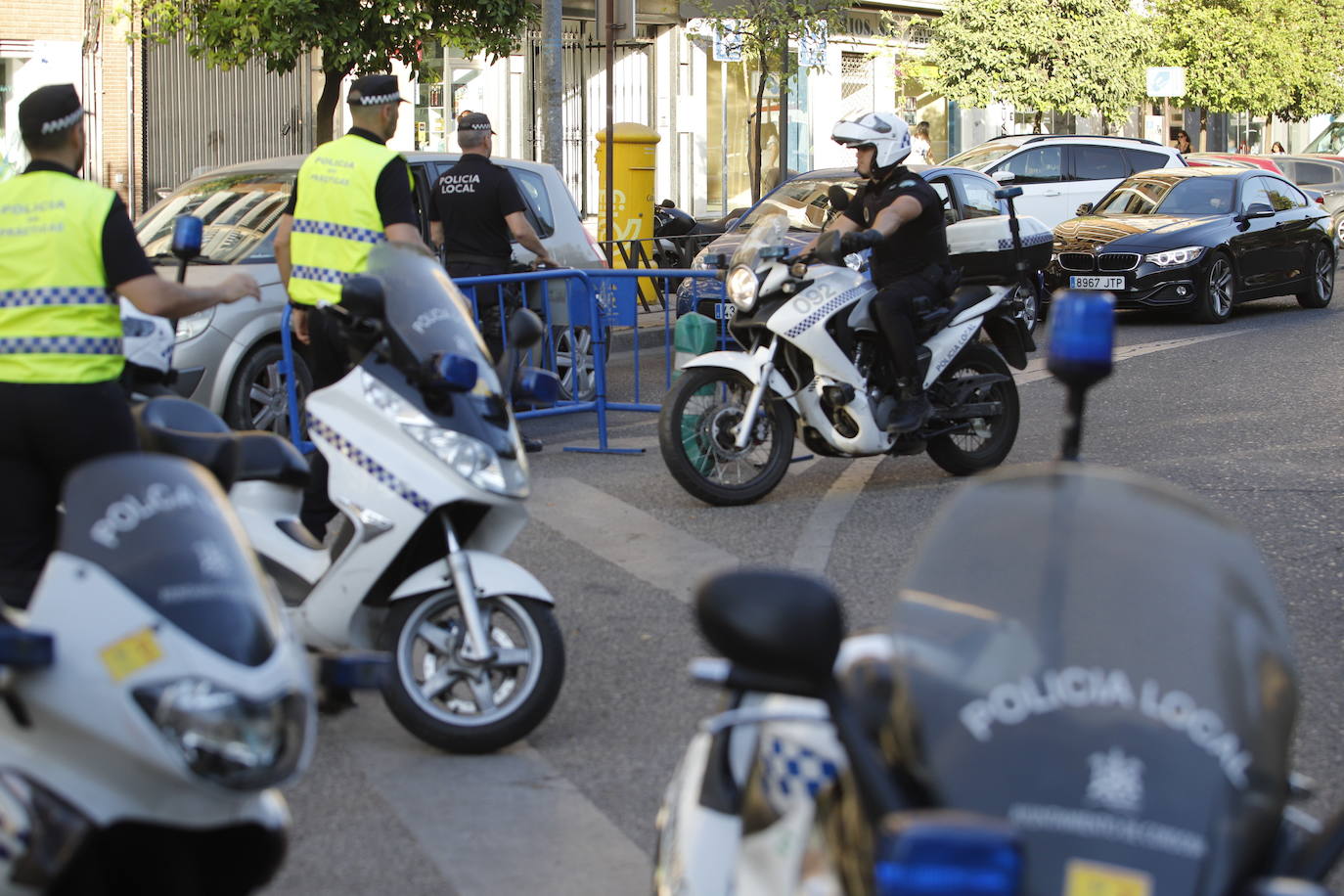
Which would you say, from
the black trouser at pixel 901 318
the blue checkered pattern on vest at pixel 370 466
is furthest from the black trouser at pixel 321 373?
the black trouser at pixel 901 318

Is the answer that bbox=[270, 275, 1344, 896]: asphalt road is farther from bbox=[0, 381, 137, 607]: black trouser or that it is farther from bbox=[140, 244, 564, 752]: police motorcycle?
bbox=[0, 381, 137, 607]: black trouser

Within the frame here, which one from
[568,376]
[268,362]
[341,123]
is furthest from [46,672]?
[341,123]

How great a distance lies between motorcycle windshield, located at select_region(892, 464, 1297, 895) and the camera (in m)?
1.96

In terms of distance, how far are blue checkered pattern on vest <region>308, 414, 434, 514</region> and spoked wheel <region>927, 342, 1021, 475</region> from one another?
4.40 metres

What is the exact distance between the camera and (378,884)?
13.5ft

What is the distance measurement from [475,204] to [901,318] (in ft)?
10.0

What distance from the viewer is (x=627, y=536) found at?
791cm

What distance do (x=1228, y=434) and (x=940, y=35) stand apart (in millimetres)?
23038

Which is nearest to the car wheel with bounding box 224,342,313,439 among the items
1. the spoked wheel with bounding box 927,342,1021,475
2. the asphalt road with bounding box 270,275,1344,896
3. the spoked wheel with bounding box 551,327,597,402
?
the asphalt road with bounding box 270,275,1344,896

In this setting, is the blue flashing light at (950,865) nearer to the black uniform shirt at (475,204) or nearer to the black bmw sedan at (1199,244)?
the black uniform shirt at (475,204)

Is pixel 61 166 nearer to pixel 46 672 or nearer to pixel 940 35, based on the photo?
pixel 46 672

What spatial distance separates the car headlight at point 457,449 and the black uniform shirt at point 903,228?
406cm

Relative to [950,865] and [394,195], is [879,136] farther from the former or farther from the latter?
[950,865]

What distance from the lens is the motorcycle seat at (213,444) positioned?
3699 mm
